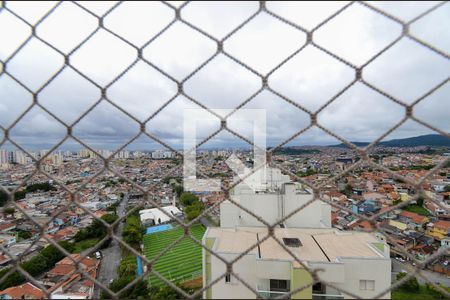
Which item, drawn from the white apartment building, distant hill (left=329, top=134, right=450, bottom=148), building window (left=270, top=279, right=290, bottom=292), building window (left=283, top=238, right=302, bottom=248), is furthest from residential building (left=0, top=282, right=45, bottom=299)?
building window (left=283, top=238, right=302, bottom=248)

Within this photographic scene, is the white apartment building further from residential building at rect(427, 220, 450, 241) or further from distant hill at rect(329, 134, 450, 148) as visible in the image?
residential building at rect(427, 220, 450, 241)

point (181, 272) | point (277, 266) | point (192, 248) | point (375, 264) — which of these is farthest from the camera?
point (192, 248)

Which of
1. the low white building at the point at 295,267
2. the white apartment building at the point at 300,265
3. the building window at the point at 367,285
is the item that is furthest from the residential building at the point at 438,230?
the building window at the point at 367,285

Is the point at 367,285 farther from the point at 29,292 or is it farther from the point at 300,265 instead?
the point at 29,292

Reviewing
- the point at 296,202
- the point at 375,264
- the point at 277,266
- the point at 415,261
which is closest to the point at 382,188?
the point at 296,202

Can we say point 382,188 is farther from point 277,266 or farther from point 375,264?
point 277,266

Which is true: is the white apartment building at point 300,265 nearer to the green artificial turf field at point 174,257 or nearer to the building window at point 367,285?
the building window at point 367,285
